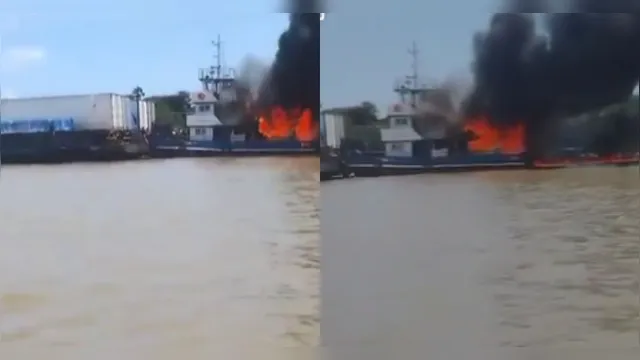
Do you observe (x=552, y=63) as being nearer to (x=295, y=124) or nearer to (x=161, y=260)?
(x=295, y=124)

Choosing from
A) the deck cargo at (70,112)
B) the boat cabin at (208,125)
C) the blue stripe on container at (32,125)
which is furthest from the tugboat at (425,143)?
the blue stripe on container at (32,125)

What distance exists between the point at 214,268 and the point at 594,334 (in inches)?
39.4

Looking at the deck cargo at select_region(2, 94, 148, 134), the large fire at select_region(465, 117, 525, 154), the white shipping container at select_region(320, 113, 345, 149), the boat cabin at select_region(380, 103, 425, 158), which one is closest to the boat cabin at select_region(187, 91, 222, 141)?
the deck cargo at select_region(2, 94, 148, 134)

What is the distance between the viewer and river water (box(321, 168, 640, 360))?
2166 millimetres

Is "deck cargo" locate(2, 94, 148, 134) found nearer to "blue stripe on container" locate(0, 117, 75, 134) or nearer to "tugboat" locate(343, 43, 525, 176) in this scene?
"blue stripe on container" locate(0, 117, 75, 134)

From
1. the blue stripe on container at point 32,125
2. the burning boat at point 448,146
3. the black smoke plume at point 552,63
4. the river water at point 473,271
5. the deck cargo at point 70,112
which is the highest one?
the black smoke plume at point 552,63

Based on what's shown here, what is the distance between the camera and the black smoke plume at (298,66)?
214 centimetres

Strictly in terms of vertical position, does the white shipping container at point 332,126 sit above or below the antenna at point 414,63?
below

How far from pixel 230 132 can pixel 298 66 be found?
244 mm

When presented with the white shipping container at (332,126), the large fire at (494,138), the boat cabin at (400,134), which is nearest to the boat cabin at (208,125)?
the white shipping container at (332,126)

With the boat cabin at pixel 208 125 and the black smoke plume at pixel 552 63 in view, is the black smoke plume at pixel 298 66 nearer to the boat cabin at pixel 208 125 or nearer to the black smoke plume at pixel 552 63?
the boat cabin at pixel 208 125

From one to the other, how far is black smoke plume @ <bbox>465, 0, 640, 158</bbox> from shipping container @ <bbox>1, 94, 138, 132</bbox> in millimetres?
901

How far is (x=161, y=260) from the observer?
85.0 inches

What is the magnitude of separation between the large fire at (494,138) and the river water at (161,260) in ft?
1.41
